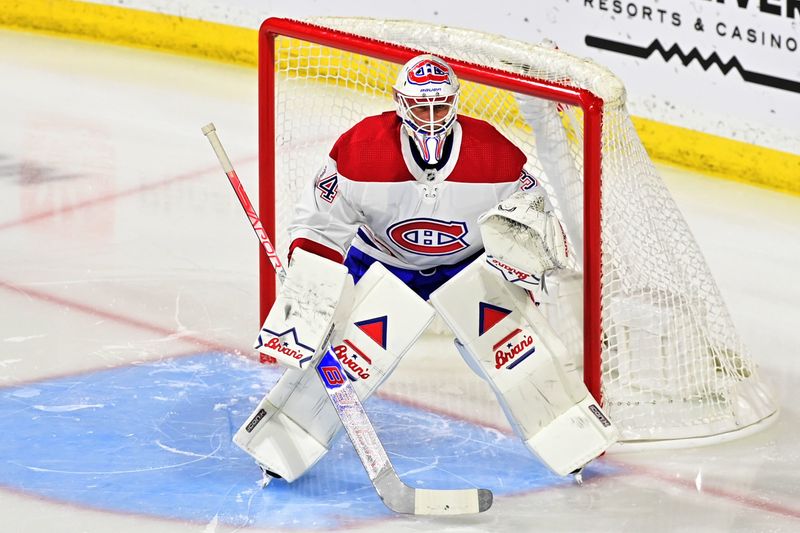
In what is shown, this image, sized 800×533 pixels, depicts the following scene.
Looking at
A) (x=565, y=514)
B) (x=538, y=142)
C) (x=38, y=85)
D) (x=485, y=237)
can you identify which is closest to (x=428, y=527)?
(x=565, y=514)

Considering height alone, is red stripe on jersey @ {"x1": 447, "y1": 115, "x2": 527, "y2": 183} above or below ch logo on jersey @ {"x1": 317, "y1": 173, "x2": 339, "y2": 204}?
above

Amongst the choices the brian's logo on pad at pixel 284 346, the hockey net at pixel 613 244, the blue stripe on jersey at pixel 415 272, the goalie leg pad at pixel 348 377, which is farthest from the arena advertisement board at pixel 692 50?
the brian's logo on pad at pixel 284 346

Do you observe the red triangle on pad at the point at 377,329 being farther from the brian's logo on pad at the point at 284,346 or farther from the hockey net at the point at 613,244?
the hockey net at the point at 613,244

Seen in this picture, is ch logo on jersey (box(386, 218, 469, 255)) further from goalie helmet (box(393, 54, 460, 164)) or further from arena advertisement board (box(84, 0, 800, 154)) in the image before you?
arena advertisement board (box(84, 0, 800, 154))

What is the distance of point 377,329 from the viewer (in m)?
3.57

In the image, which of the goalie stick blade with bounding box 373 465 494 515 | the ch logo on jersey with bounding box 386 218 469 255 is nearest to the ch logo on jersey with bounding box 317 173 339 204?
the ch logo on jersey with bounding box 386 218 469 255

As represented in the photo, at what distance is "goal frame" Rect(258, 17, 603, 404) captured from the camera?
3.69m

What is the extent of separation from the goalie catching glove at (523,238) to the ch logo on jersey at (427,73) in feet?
0.99

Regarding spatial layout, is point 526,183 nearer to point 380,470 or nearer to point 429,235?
point 429,235

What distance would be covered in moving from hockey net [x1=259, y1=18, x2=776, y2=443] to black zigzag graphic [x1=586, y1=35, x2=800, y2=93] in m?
1.34

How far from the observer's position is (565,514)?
11.6ft

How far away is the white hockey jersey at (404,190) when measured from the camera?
3641 mm

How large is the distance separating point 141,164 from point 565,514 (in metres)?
2.79

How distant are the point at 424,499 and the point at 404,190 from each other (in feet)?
2.25
